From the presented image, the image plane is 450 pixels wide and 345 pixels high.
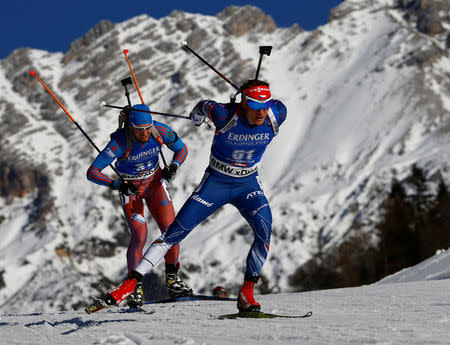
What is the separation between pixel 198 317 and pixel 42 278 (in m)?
174

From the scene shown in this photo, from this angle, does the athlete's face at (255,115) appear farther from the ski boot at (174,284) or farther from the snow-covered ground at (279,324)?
the ski boot at (174,284)

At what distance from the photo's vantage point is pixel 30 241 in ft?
655

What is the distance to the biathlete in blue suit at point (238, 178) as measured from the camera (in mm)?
7973

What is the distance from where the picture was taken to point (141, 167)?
10719 millimetres

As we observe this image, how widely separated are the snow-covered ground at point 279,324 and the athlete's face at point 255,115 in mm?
2338

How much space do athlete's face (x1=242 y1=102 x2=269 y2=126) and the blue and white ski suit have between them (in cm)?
9

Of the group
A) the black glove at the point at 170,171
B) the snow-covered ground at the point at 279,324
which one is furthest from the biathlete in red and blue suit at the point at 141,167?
the snow-covered ground at the point at 279,324

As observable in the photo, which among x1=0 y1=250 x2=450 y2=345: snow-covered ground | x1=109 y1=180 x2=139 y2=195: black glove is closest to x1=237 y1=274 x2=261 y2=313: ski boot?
x1=0 y1=250 x2=450 y2=345: snow-covered ground

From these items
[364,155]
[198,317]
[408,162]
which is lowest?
[198,317]

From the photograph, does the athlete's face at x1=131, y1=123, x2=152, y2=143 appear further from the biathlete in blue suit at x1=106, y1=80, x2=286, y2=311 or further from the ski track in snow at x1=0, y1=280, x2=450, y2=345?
the ski track in snow at x1=0, y1=280, x2=450, y2=345

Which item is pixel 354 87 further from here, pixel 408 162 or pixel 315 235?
pixel 315 235

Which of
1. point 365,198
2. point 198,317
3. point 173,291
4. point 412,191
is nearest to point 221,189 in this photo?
point 198,317

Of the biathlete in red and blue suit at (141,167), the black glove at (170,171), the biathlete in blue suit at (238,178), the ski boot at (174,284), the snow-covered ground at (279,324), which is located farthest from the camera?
the ski boot at (174,284)

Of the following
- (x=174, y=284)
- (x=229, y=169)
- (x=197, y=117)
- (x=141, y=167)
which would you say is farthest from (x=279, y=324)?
(x=174, y=284)
